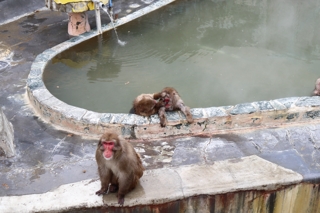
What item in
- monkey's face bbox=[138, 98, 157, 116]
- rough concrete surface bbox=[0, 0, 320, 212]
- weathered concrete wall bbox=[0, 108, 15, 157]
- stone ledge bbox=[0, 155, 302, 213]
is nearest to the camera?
stone ledge bbox=[0, 155, 302, 213]

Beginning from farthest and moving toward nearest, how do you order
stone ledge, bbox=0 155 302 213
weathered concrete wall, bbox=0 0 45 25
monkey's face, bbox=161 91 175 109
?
weathered concrete wall, bbox=0 0 45 25 < monkey's face, bbox=161 91 175 109 < stone ledge, bbox=0 155 302 213

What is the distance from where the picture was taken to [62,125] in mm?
5746

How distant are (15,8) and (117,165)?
328 inches

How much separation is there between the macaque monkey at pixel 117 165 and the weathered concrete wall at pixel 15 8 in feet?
25.2

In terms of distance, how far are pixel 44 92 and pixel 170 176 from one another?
2.90m

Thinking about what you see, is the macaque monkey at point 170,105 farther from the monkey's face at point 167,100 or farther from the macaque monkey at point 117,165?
the macaque monkey at point 117,165

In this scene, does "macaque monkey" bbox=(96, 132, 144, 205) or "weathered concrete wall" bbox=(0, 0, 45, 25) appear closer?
"macaque monkey" bbox=(96, 132, 144, 205)

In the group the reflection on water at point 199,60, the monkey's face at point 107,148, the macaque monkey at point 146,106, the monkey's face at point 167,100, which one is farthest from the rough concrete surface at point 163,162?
the reflection on water at point 199,60

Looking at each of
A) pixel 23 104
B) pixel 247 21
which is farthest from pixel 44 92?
pixel 247 21

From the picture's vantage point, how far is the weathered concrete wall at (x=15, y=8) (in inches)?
398

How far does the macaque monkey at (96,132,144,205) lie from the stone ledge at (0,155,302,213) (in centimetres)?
16

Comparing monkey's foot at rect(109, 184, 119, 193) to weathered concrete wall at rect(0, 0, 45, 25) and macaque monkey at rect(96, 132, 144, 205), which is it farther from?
weathered concrete wall at rect(0, 0, 45, 25)

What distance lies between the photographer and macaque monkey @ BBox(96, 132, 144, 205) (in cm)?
361

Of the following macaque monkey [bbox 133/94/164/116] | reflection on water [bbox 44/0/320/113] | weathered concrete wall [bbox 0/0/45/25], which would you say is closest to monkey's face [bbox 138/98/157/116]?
macaque monkey [bbox 133/94/164/116]
